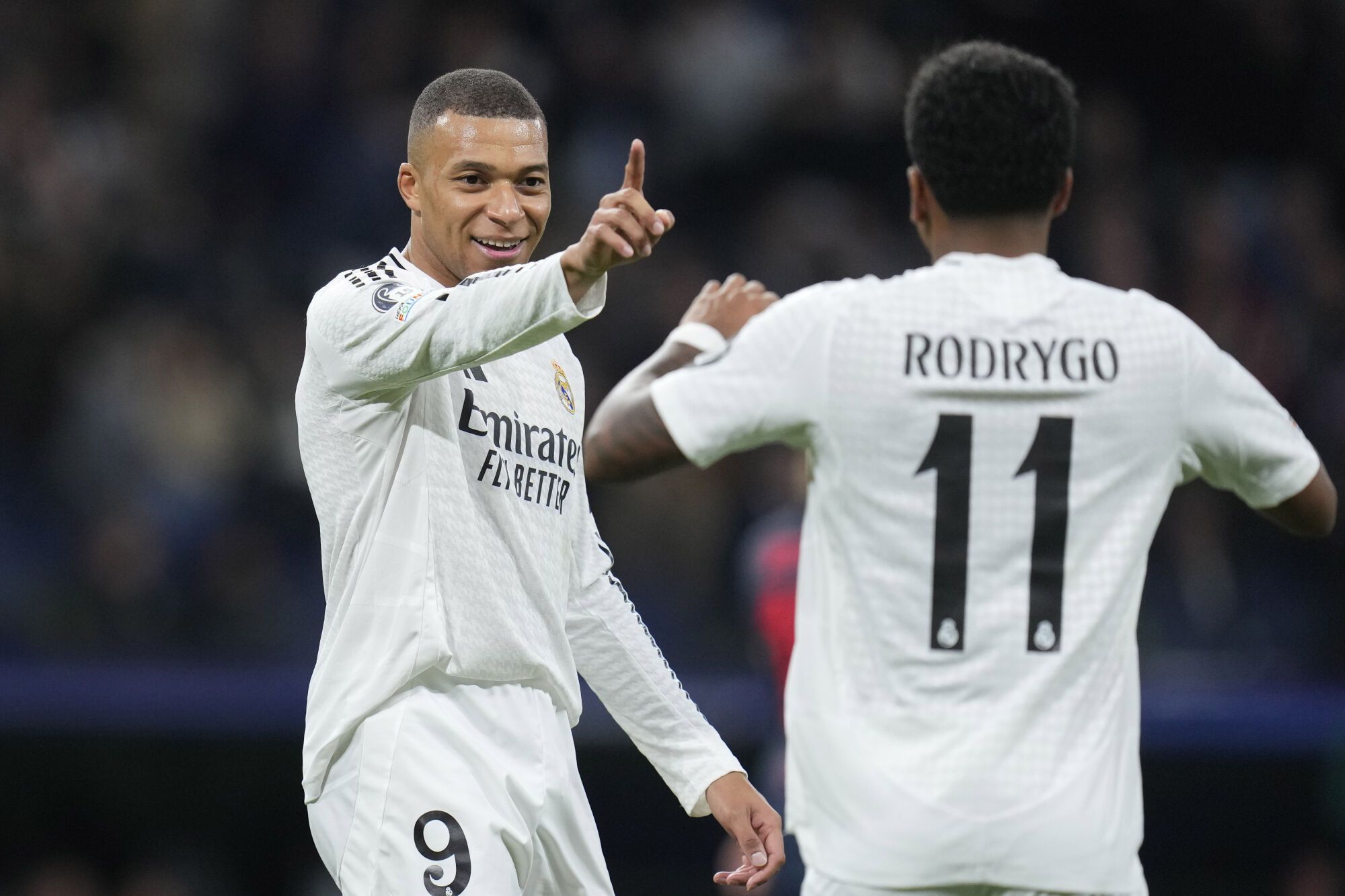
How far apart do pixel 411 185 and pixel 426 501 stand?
30.6 inches

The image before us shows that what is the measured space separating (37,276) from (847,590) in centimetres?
768

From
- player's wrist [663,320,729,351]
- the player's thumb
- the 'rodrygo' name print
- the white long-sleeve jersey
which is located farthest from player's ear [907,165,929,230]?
the player's thumb

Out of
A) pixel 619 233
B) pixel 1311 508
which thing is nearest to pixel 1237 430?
pixel 1311 508

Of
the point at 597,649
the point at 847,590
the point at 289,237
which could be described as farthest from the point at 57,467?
the point at 847,590

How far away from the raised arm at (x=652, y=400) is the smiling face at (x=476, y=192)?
721 millimetres

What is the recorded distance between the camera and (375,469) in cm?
360

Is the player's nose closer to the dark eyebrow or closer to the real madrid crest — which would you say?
the dark eyebrow

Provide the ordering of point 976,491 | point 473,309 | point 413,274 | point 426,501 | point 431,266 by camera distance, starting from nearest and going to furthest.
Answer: point 976,491 → point 473,309 → point 426,501 → point 413,274 → point 431,266

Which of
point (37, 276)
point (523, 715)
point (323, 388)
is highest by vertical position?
point (37, 276)

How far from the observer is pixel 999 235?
2943 millimetres

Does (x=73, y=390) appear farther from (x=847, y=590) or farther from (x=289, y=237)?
(x=847, y=590)

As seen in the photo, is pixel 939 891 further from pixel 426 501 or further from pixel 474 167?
pixel 474 167

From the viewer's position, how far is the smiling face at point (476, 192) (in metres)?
3.79

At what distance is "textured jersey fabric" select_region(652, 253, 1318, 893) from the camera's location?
281cm
